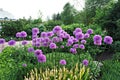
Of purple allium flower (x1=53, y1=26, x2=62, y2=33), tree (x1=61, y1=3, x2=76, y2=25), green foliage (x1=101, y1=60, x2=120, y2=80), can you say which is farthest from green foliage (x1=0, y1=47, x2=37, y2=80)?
tree (x1=61, y1=3, x2=76, y2=25)

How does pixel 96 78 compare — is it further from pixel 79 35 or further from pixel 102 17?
pixel 102 17

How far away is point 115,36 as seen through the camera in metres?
10.4

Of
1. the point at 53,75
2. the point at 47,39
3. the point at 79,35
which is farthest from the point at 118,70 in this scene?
the point at 53,75

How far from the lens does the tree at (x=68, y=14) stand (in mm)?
28364

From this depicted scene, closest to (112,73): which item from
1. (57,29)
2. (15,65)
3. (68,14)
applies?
(57,29)

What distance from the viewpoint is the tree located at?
1117 inches

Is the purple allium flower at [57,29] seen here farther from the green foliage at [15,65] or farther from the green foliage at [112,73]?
the green foliage at [112,73]

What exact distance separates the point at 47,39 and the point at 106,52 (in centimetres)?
551

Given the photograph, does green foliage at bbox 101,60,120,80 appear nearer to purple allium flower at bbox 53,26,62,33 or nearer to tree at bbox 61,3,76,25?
purple allium flower at bbox 53,26,62,33

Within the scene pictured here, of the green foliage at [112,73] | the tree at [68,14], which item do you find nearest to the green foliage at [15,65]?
the green foliage at [112,73]

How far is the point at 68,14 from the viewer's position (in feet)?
96.7

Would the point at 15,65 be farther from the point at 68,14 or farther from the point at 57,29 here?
the point at 68,14

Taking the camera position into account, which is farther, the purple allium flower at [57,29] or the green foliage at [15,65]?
the purple allium flower at [57,29]

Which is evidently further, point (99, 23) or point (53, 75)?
point (99, 23)
